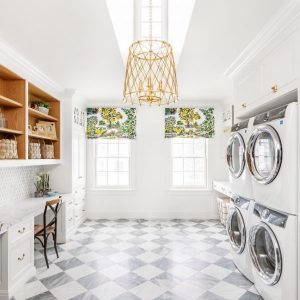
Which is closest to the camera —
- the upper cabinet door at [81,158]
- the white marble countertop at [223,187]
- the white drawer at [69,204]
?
the white drawer at [69,204]

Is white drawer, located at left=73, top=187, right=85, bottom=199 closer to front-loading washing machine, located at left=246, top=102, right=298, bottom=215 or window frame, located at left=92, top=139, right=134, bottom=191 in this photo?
window frame, located at left=92, top=139, right=134, bottom=191

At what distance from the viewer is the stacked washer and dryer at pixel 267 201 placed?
2051 mm

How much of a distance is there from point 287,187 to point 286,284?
77cm

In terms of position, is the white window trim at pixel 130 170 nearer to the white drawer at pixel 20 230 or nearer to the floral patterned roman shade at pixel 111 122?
the floral patterned roman shade at pixel 111 122

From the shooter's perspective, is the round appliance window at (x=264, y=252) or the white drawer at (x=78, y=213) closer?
the round appliance window at (x=264, y=252)

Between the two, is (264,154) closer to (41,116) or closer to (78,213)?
(41,116)

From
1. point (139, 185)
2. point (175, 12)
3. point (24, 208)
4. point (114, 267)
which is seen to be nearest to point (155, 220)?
point (139, 185)

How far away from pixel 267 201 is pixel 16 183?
130 inches

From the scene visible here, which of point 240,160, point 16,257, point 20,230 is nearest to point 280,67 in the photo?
point 240,160

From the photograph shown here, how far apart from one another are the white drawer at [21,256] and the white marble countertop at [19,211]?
0.87 feet

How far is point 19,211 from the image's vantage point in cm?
312

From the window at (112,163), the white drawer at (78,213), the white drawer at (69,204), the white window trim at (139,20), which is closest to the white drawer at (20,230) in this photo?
the white drawer at (69,204)

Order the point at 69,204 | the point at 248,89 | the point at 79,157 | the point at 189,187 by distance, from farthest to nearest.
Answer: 1. the point at 189,187
2. the point at 79,157
3. the point at 69,204
4. the point at 248,89

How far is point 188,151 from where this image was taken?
5.77 m
